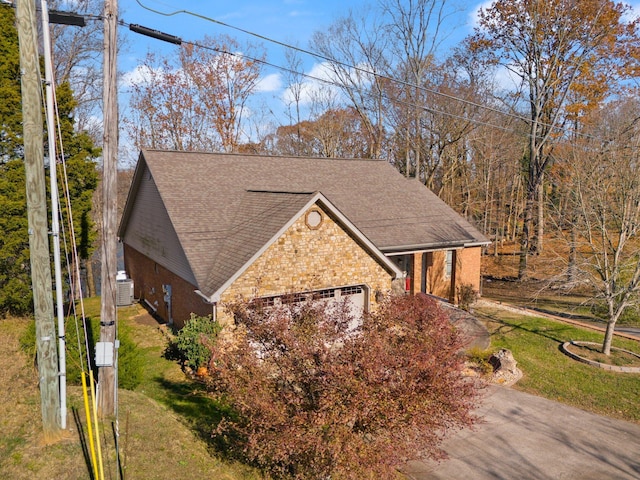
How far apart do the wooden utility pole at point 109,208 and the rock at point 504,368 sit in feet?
32.6

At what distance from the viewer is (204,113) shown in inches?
1393

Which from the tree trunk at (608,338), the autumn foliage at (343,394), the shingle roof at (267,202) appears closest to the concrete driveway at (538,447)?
the autumn foliage at (343,394)

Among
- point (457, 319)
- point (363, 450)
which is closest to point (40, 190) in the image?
point (363, 450)

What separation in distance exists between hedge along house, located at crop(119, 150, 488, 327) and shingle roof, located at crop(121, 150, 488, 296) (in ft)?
0.17

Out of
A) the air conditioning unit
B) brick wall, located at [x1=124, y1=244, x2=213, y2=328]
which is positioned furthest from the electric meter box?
the air conditioning unit

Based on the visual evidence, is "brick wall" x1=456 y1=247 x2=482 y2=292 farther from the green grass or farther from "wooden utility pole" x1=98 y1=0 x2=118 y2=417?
"wooden utility pole" x1=98 y1=0 x2=118 y2=417

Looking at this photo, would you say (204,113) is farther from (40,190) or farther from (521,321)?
(40,190)

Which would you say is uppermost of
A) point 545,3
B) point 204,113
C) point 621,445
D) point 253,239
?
point 545,3

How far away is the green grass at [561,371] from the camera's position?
38.2 feet

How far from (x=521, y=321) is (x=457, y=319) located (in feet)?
10.9

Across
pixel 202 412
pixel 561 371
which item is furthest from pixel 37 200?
pixel 561 371

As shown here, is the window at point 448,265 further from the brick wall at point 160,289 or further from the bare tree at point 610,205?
the brick wall at point 160,289

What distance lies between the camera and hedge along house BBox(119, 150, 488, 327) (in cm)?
1303

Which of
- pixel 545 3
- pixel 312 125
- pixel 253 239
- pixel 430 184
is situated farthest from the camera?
pixel 312 125
